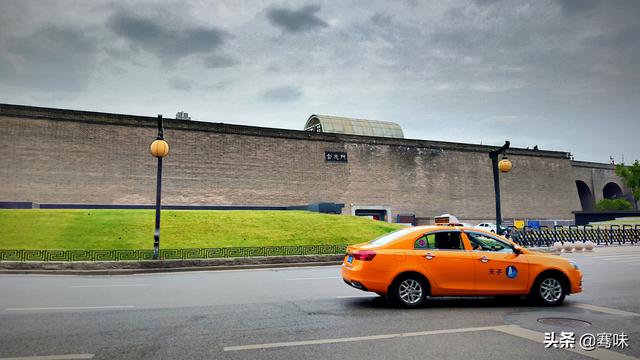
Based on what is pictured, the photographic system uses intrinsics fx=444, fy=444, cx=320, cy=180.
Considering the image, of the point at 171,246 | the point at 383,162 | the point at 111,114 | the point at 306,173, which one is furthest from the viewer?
the point at 383,162

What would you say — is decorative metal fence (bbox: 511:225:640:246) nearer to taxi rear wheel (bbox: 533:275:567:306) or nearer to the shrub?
taxi rear wheel (bbox: 533:275:567:306)

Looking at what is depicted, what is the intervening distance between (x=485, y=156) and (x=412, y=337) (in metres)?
54.3

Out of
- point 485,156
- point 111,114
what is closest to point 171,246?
point 111,114

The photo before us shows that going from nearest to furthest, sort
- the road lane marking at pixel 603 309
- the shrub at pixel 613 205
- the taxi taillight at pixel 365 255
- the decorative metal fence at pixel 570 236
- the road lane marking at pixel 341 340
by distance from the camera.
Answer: the road lane marking at pixel 341 340 < the road lane marking at pixel 603 309 < the taxi taillight at pixel 365 255 < the decorative metal fence at pixel 570 236 < the shrub at pixel 613 205

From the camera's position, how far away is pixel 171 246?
67.5ft

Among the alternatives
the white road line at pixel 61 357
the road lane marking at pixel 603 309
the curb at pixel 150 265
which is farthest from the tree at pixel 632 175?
the white road line at pixel 61 357

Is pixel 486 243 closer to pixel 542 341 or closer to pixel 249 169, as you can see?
pixel 542 341

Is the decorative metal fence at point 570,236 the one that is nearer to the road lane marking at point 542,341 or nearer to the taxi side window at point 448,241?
the taxi side window at point 448,241

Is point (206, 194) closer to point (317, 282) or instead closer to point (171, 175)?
point (171, 175)

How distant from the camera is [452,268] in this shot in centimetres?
835

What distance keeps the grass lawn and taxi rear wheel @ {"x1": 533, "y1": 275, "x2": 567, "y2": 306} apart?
15653 millimetres

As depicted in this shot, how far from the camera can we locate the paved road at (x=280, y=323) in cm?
546

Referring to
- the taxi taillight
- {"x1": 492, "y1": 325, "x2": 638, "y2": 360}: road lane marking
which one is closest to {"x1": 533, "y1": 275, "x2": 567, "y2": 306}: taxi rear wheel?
{"x1": 492, "y1": 325, "x2": 638, "y2": 360}: road lane marking

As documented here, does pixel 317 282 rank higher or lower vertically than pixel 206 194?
lower
